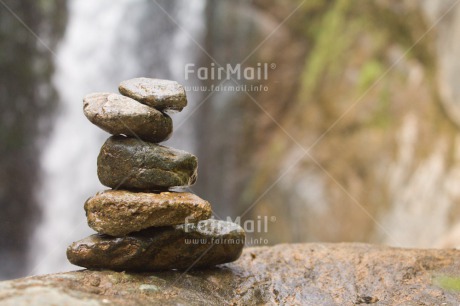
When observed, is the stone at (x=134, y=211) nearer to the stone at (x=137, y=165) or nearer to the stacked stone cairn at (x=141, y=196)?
the stacked stone cairn at (x=141, y=196)

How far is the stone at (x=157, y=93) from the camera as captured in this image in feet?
13.5

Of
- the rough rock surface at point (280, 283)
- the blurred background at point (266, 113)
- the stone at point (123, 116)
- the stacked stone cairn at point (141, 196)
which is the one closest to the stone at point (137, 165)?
the stacked stone cairn at point (141, 196)

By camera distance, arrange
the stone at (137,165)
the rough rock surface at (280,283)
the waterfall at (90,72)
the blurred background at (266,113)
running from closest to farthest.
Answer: the rough rock surface at (280,283), the stone at (137,165), the blurred background at (266,113), the waterfall at (90,72)

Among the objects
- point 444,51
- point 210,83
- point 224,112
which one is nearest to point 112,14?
point 210,83

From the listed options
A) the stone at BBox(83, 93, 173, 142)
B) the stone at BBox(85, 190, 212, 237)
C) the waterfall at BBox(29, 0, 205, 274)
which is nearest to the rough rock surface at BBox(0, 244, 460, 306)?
the stone at BBox(85, 190, 212, 237)

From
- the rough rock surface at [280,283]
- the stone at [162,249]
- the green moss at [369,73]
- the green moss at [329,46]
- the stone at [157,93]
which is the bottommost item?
the rough rock surface at [280,283]

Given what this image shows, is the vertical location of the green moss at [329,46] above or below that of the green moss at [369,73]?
above

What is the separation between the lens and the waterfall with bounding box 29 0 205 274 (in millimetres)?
11805

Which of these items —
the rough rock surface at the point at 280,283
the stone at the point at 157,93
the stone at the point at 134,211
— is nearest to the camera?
the rough rock surface at the point at 280,283

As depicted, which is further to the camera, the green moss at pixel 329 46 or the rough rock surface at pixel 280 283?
the green moss at pixel 329 46

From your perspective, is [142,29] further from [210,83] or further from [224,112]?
[224,112]

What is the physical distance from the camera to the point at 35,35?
13055mm

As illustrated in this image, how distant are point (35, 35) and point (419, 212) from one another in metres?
10.7

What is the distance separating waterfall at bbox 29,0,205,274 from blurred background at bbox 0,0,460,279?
→ 37 millimetres
